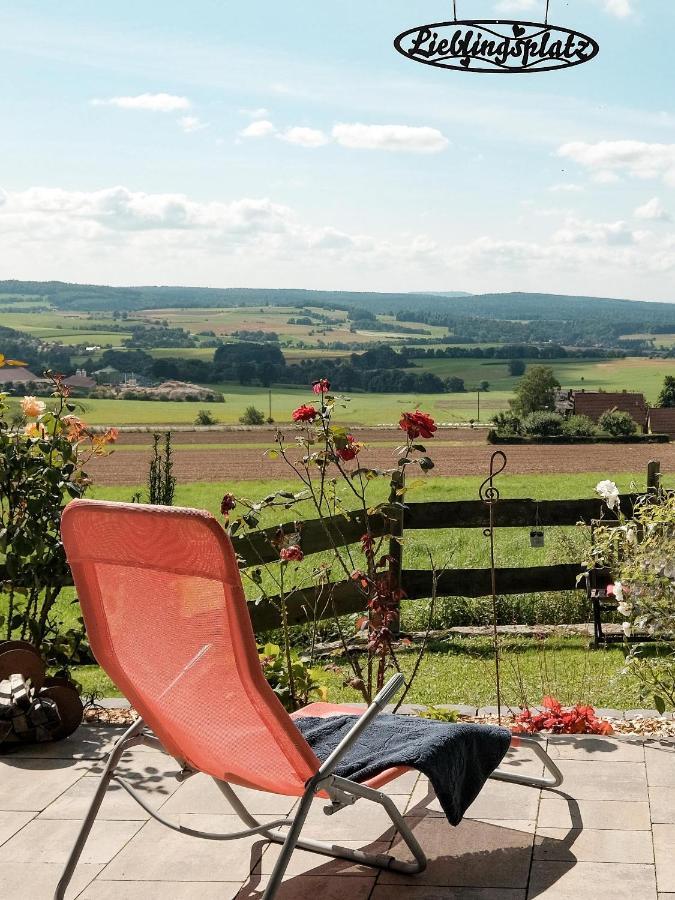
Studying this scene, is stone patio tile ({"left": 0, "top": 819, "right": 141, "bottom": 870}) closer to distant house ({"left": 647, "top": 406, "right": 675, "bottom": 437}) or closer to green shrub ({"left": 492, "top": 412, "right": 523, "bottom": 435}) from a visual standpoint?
green shrub ({"left": 492, "top": 412, "right": 523, "bottom": 435})

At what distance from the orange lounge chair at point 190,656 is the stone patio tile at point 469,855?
171 mm

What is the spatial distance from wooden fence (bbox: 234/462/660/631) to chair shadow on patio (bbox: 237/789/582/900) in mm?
2581

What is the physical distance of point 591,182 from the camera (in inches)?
728

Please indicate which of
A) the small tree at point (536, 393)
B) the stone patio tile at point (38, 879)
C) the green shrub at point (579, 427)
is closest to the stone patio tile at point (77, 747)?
the stone patio tile at point (38, 879)

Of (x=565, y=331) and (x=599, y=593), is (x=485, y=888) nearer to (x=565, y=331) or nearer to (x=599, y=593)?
(x=599, y=593)

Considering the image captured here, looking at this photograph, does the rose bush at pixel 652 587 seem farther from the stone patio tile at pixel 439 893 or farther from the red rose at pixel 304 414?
the stone patio tile at pixel 439 893

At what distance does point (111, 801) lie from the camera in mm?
3000

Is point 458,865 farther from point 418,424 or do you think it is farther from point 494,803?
point 418,424

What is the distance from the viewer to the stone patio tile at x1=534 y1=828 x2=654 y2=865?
2.52 m

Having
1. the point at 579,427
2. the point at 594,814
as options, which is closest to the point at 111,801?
the point at 594,814

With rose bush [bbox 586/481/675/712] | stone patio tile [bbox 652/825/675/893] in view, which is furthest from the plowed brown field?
stone patio tile [bbox 652/825/675/893]

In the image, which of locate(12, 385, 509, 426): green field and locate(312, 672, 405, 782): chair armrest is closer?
locate(312, 672, 405, 782): chair armrest

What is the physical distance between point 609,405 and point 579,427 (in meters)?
3.57

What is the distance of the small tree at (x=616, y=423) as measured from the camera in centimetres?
3181
